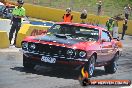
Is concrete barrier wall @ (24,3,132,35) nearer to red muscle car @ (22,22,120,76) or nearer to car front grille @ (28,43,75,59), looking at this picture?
red muscle car @ (22,22,120,76)

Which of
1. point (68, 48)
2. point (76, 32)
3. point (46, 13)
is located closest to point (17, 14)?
point (76, 32)

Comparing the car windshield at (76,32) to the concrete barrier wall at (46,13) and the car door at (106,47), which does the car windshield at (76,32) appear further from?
the concrete barrier wall at (46,13)

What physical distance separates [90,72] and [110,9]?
116 feet

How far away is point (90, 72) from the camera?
12.7m

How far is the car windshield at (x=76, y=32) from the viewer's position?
13234mm

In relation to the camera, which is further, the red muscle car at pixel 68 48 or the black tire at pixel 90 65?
the black tire at pixel 90 65

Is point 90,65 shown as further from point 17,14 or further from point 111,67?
point 17,14

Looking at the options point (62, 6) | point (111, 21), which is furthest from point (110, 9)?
point (111, 21)

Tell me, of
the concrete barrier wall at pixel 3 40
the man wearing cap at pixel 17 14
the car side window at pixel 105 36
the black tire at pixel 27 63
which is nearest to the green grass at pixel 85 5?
the man wearing cap at pixel 17 14

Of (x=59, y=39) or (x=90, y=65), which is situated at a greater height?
(x=59, y=39)

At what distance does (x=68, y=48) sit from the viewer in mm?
11883

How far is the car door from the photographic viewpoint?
13.5 meters

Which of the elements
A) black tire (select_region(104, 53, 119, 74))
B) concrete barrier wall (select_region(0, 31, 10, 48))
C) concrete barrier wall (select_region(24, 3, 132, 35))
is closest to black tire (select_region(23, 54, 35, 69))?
black tire (select_region(104, 53, 119, 74))

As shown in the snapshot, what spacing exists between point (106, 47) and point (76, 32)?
44.0 inches
